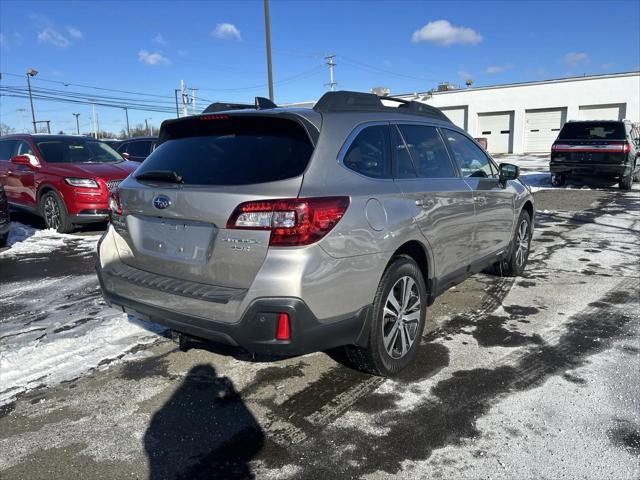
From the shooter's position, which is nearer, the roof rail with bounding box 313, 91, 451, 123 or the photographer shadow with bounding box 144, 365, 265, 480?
the photographer shadow with bounding box 144, 365, 265, 480

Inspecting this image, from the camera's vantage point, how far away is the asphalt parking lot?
2.55 m

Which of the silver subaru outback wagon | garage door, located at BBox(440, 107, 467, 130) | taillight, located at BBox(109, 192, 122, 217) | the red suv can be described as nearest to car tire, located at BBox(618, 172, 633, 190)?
the silver subaru outback wagon

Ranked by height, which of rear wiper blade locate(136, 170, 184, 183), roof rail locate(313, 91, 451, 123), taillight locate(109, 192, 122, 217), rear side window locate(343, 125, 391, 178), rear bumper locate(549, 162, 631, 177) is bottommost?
rear bumper locate(549, 162, 631, 177)

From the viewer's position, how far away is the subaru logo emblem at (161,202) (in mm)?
2971

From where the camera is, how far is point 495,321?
4.50m

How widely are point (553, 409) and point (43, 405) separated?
321 cm

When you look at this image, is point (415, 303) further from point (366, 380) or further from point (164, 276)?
point (164, 276)

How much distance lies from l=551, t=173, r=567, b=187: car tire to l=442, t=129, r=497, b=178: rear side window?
1134 centimetres

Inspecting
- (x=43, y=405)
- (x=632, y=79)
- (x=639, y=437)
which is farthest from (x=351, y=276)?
(x=632, y=79)

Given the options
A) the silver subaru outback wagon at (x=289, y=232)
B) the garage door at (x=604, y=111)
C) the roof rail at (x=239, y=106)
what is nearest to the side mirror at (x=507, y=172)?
the silver subaru outback wagon at (x=289, y=232)

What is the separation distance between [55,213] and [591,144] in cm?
1375

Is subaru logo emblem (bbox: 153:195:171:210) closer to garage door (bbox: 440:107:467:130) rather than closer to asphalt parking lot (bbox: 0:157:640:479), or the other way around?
asphalt parking lot (bbox: 0:157:640:479)

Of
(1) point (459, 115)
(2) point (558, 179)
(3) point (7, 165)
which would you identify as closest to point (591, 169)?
(2) point (558, 179)

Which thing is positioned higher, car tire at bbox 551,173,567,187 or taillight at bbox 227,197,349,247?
taillight at bbox 227,197,349,247
